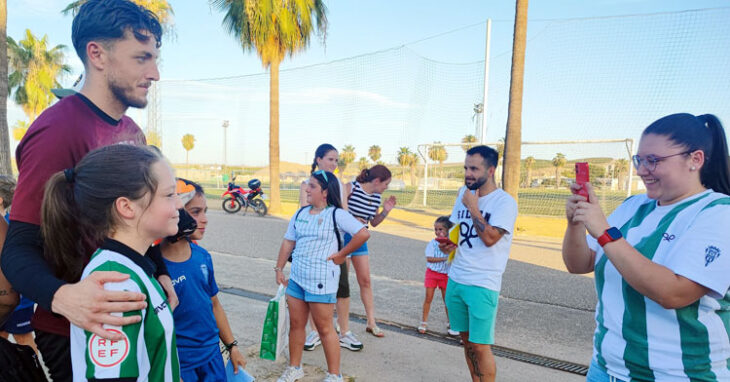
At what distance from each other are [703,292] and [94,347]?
2.05 meters

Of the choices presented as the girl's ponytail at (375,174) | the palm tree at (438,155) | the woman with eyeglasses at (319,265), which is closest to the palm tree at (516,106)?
the girl's ponytail at (375,174)

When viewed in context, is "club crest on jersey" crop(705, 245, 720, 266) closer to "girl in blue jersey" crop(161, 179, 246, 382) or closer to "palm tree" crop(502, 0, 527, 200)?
"girl in blue jersey" crop(161, 179, 246, 382)

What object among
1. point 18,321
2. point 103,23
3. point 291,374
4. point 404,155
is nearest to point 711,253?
point 103,23

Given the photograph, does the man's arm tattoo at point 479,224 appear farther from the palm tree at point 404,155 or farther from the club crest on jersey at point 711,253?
the palm tree at point 404,155

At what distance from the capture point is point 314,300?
3.25 meters

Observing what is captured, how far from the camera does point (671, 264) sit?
5.27 feet

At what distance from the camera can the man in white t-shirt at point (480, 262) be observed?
9.84 ft

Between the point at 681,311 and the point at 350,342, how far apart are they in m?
2.85

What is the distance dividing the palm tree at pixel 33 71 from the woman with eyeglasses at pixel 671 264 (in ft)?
124

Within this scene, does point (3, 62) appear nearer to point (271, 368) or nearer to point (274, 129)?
point (271, 368)

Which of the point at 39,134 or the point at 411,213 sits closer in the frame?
the point at 39,134

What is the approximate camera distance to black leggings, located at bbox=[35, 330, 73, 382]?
58.2 inches

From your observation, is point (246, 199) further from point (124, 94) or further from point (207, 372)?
point (124, 94)

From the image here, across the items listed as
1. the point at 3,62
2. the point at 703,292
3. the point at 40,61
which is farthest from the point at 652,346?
the point at 40,61
